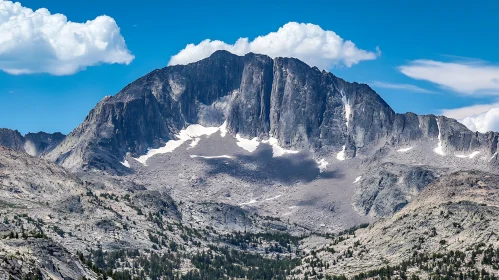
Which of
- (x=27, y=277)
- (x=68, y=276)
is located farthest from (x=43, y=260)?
(x=27, y=277)

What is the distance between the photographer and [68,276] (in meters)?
189

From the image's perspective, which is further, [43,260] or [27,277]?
[43,260]

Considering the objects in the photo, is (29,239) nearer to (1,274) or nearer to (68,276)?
(68,276)

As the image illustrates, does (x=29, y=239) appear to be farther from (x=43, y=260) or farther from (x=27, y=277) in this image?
(x=27, y=277)

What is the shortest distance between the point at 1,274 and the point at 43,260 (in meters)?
27.3

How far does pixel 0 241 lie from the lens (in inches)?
7480

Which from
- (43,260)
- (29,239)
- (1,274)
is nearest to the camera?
(1,274)

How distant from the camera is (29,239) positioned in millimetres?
198500

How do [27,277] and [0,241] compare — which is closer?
[27,277]

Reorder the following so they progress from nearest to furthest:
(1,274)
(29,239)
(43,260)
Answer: (1,274) < (43,260) < (29,239)

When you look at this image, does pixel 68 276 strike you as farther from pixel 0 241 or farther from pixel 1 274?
pixel 1 274

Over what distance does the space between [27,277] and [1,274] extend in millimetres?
7799

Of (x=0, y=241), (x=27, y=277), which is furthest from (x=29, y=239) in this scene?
(x=27, y=277)

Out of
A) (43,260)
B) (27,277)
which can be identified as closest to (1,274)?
(27,277)
